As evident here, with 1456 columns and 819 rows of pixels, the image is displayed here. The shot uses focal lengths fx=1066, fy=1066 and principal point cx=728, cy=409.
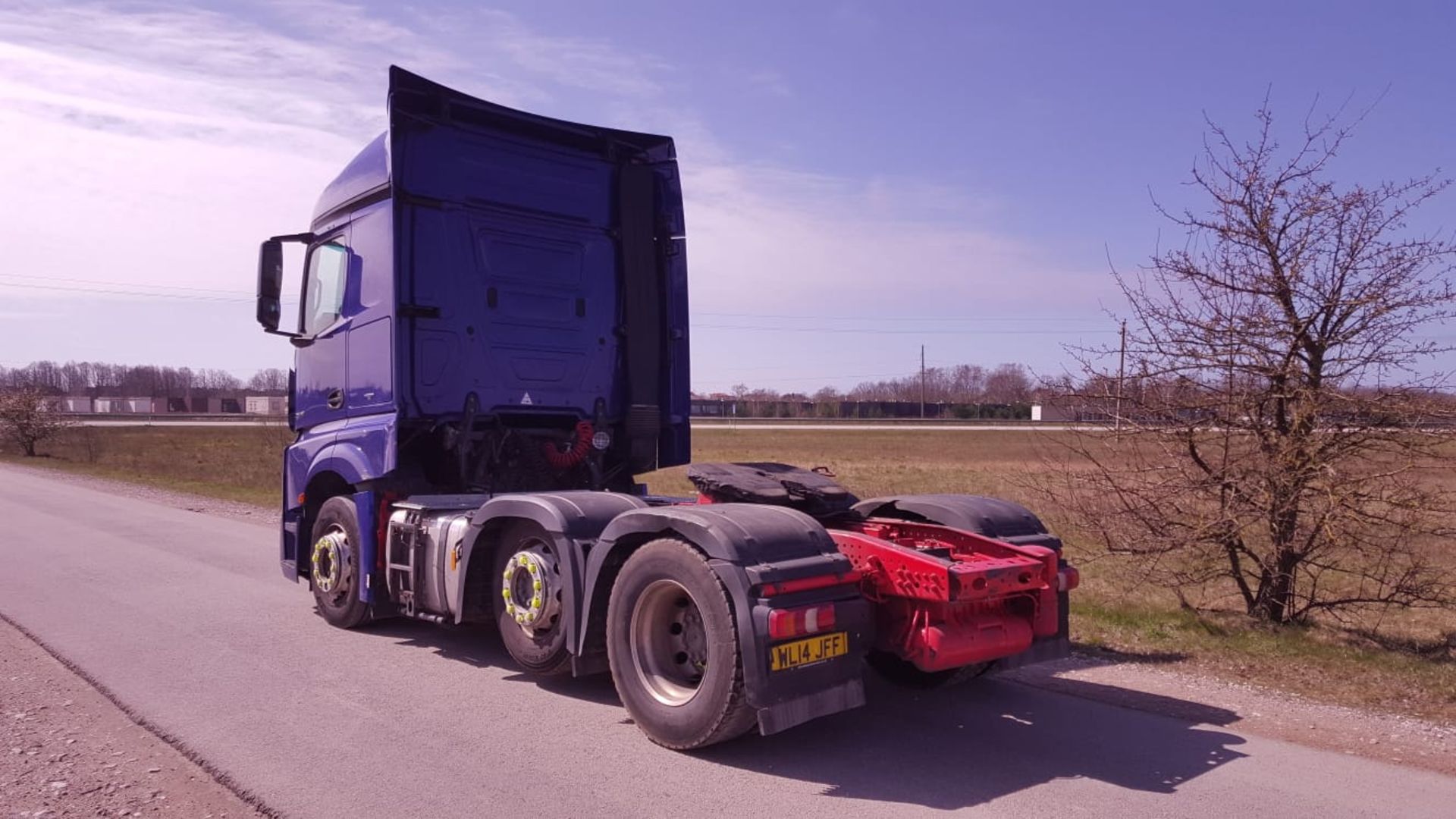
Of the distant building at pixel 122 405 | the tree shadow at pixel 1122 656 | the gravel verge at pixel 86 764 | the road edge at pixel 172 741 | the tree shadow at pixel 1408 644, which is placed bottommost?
the tree shadow at pixel 1408 644

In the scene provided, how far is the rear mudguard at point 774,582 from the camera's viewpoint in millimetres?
4609

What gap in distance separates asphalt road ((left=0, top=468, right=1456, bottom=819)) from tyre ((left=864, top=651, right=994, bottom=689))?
9cm

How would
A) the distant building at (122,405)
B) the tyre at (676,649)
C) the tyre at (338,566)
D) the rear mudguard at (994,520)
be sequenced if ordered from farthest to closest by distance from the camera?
the distant building at (122,405)
the tyre at (338,566)
the rear mudguard at (994,520)
the tyre at (676,649)

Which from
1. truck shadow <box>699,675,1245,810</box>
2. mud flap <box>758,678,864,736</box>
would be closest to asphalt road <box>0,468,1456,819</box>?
truck shadow <box>699,675,1245,810</box>

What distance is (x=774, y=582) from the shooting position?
4.68m

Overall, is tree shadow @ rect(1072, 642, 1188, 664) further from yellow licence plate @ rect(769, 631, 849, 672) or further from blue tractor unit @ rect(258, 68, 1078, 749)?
yellow licence plate @ rect(769, 631, 849, 672)

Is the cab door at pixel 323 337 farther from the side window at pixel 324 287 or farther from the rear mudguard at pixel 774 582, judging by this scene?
the rear mudguard at pixel 774 582

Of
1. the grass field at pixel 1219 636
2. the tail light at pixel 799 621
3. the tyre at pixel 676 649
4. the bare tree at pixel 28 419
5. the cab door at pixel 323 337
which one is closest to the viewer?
the tail light at pixel 799 621

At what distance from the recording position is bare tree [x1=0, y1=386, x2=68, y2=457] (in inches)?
1695

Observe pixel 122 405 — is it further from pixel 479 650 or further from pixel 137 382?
pixel 479 650

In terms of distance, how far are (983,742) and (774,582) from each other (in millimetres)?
1482

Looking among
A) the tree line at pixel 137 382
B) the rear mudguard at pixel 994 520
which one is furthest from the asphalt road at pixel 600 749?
the tree line at pixel 137 382

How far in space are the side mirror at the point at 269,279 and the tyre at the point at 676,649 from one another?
14.3 ft

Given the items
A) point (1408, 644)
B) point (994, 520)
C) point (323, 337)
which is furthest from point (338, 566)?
point (1408, 644)
